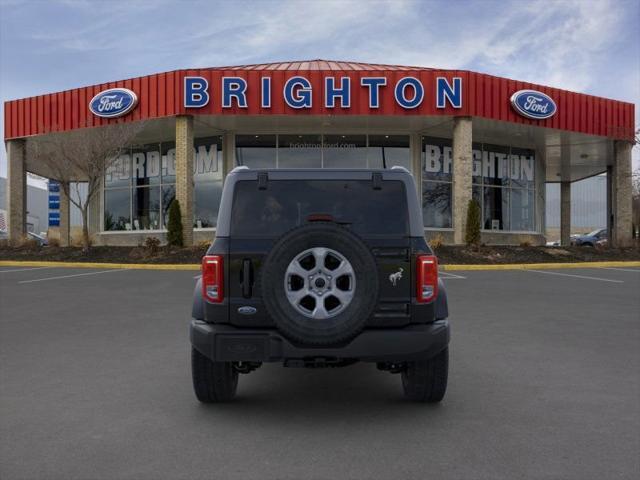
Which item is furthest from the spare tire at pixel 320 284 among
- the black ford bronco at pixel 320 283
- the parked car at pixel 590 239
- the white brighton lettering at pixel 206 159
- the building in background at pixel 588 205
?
the building in background at pixel 588 205

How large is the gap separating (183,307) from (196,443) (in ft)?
18.9

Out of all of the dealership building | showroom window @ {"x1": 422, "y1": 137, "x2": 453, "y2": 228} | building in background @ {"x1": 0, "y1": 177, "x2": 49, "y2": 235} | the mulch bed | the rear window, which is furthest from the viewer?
building in background @ {"x1": 0, "y1": 177, "x2": 49, "y2": 235}

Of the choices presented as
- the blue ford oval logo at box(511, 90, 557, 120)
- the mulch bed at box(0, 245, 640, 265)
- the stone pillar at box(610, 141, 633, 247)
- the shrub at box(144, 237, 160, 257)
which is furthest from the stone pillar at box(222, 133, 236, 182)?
the stone pillar at box(610, 141, 633, 247)

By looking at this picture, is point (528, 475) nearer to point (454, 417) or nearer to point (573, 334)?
point (454, 417)

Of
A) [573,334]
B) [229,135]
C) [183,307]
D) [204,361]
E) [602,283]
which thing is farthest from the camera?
[229,135]

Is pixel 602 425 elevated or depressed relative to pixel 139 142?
depressed

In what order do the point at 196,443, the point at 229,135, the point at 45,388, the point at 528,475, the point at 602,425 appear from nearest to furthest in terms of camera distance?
1. the point at 528,475
2. the point at 196,443
3. the point at 602,425
4. the point at 45,388
5. the point at 229,135

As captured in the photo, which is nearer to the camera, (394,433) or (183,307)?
(394,433)

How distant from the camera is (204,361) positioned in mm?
4043

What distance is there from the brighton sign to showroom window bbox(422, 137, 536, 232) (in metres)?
4.54

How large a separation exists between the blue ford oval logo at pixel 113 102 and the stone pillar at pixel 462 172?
1266 cm

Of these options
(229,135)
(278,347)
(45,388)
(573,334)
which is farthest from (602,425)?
(229,135)

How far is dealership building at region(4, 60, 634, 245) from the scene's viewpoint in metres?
20.2

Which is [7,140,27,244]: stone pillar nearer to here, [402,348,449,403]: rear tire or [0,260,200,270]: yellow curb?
[0,260,200,270]: yellow curb
